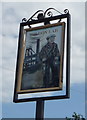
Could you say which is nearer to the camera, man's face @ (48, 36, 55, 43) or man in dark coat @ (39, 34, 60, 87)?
man in dark coat @ (39, 34, 60, 87)

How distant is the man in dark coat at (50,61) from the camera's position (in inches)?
235

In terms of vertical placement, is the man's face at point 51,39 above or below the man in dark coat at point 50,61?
above

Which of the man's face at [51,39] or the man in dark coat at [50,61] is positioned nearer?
the man in dark coat at [50,61]

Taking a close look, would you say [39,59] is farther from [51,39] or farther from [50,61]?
[51,39]

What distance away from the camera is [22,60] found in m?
6.55

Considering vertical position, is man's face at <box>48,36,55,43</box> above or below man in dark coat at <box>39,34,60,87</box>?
above

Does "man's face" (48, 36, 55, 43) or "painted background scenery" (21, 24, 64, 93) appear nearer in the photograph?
"painted background scenery" (21, 24, 64, 93)

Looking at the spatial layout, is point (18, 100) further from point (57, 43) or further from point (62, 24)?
point (62, 24)

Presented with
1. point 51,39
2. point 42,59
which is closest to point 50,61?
point 42,59

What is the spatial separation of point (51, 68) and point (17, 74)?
83 centimetres

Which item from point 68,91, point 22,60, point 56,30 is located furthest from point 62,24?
point 68,91

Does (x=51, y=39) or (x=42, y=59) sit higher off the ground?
(x=51, y=39)

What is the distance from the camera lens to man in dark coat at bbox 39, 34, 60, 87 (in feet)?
19.6

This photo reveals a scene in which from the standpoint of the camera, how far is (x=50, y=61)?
6164 millimetres
